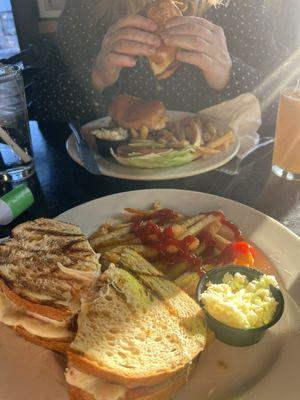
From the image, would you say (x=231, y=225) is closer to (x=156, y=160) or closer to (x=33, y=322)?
(x=156, y=160)

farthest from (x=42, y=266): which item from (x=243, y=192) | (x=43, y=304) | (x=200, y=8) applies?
(x=200, y=8)

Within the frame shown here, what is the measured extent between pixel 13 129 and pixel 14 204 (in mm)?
695

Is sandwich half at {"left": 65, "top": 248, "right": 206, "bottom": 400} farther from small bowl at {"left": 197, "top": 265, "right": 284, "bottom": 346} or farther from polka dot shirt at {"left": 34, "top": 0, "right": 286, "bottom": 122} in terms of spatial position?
polka dot shirt at {"left": 34, "top": 0, "right": 286, "bottom": 122}

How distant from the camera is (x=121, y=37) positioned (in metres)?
2.92

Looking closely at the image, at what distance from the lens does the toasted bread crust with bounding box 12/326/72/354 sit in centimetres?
123

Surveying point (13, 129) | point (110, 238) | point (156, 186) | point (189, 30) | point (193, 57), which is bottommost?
point (156, 186)

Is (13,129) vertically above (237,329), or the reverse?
(13,129)

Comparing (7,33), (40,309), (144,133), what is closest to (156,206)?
(144,133)

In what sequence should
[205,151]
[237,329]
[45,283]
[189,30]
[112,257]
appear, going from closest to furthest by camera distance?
[237,329], [45,283], [112,257], [205,151], [189,30]

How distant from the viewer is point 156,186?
2.25 metres

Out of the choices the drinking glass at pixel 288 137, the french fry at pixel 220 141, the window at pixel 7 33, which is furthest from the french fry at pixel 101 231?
the window at pixel 7 33

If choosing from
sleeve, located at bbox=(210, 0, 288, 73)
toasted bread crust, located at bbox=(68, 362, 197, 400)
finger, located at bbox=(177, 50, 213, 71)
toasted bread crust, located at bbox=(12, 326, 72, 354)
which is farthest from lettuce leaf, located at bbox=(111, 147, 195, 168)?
sleeve, located at bbox=(210, 0, 288, 73)

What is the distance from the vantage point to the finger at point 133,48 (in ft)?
9.43

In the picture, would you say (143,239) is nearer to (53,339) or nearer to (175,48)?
(53,339)
